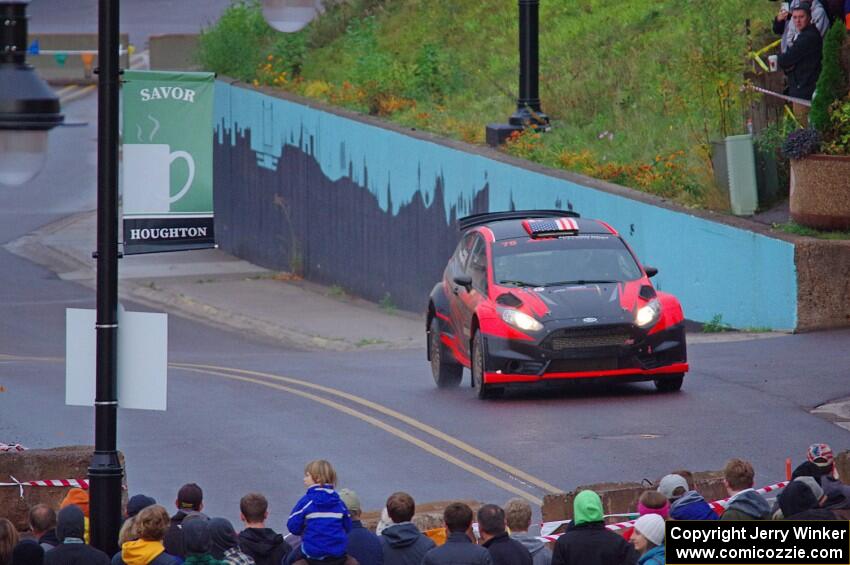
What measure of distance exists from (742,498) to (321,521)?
2511 mm

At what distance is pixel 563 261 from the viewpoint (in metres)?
19.1

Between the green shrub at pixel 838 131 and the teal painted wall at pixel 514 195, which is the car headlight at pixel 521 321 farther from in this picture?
the green shrub at pixel 838 131

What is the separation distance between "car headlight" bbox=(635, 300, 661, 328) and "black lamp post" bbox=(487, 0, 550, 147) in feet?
38.0

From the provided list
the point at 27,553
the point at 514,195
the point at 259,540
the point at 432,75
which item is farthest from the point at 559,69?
the point at 27,553

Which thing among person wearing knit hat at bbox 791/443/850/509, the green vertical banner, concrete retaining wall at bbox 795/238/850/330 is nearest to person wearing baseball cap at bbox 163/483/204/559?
the green vertical banner

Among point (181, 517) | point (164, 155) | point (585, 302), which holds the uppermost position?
point (164, 155)

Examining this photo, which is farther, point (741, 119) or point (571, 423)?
point (741, 119)

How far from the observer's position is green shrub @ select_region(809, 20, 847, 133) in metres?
22.2

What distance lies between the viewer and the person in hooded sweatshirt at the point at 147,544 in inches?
368

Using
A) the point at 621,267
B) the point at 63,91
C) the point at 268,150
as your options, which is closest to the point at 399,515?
the point at 621,267

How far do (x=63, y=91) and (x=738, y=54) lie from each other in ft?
136

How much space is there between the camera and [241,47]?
42594 millimetres

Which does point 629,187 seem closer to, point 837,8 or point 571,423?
point 837,8

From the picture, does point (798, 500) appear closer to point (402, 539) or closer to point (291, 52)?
point (402, 539)
